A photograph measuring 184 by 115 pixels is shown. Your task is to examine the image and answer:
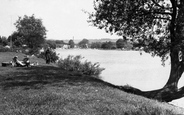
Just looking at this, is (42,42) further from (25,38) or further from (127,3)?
(127,3)

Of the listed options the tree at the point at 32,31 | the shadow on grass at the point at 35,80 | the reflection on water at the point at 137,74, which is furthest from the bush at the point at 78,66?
the tree at the point at 32,31

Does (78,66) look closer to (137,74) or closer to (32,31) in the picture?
(137,74)

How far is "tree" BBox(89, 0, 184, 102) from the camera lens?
13.0 m

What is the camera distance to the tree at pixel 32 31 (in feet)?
197

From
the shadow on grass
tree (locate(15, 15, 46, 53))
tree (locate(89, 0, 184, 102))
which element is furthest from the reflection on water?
tree (locate(15, 15, 46, 53))

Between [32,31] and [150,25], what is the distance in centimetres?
5049

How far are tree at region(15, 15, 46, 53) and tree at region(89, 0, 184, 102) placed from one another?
161 feet

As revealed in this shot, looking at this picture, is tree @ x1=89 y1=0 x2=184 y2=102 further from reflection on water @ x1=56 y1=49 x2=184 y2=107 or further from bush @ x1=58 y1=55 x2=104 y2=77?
bush @ x1=58 y1=55 x2=104 y2=77

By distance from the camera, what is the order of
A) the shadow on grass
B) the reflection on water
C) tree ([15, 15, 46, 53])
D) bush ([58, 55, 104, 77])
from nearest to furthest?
the shadow on grass
the reflection on water
bush ([58, 55, 104, 77])
tree ([15, 15, 46, 53])

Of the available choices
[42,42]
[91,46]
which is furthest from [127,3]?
[91,46]

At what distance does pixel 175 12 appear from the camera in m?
13.0

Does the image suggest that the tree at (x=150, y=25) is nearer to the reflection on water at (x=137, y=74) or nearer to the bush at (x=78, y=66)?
the reflection on water at (x=137, y=74)

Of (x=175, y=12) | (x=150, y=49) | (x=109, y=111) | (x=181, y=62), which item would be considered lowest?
(x=109, y=111)

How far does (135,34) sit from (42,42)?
5263 centimetres
